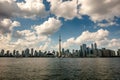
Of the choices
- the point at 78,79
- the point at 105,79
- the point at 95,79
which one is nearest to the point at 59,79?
the point at 78,79

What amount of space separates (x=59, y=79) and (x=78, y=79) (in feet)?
21.8

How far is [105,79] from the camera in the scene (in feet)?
187

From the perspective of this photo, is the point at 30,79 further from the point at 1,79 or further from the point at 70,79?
the point at 70,79

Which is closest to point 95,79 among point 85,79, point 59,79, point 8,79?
point 85,79

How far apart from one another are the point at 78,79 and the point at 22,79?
19.5 m

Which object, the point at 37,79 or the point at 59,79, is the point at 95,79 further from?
the point at 37,79

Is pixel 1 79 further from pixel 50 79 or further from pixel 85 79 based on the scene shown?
pixel 85 79

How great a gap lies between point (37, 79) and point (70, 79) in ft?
37.9

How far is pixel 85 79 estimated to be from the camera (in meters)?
56.7

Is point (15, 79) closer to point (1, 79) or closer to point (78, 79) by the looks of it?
point (1, 79)

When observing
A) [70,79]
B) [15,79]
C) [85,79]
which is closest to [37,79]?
[15,79]

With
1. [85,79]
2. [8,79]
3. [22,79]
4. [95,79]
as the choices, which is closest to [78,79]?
[85,79]

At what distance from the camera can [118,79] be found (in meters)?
55.8

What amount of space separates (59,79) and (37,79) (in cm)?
766
